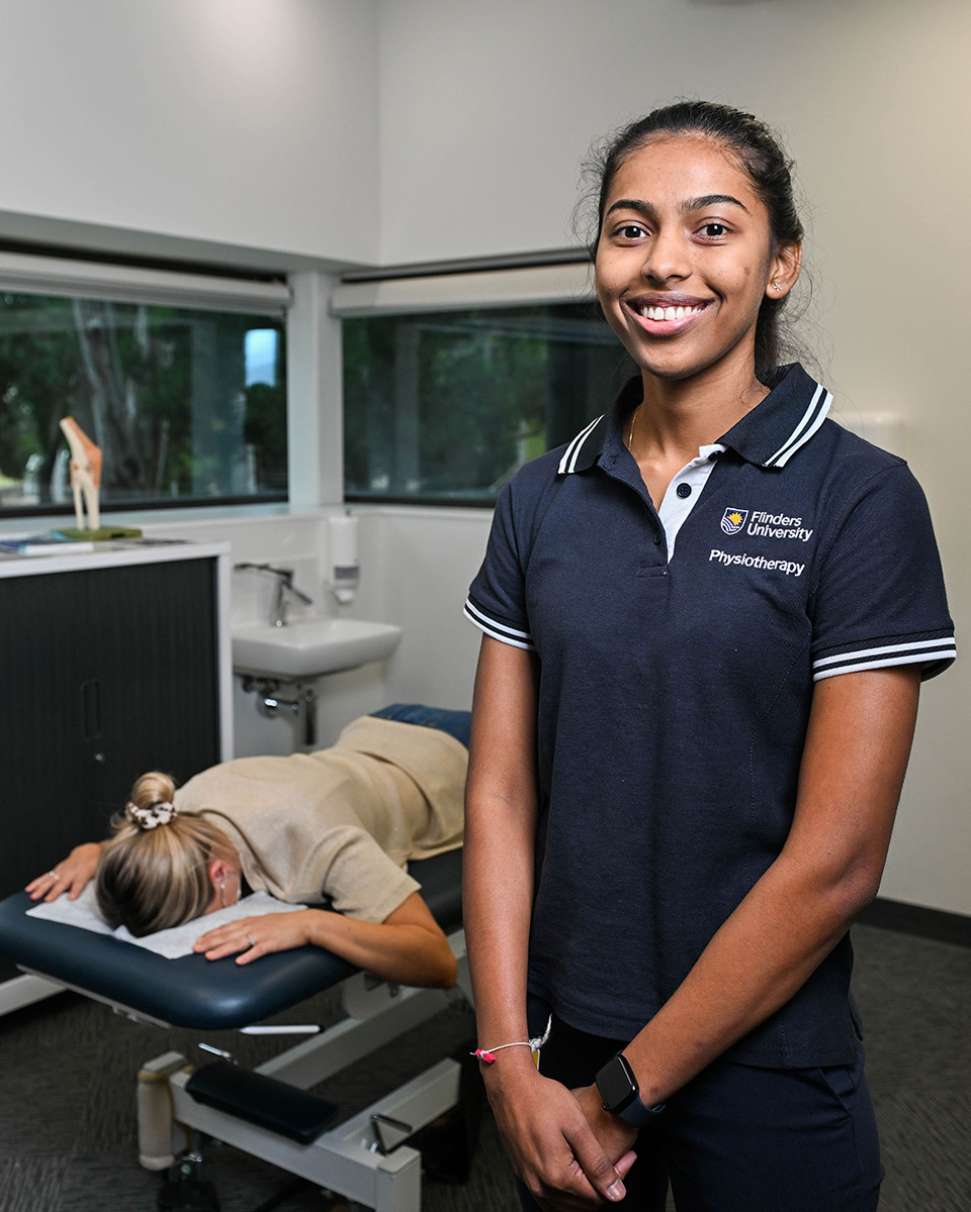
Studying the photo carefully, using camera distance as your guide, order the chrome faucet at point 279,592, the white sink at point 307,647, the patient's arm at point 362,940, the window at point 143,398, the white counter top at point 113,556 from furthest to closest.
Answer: the chrome faucet at point 279,592, the window at point 143,398, the white sink at point 307,647, the white counter top at point 113,556, the patient's arm at point 362,940

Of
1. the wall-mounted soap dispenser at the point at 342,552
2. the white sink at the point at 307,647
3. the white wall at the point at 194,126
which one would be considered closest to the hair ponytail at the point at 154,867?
the white sink at the point at 307,647

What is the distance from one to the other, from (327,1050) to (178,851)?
1.85 feet

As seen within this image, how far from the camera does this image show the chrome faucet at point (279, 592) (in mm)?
3770

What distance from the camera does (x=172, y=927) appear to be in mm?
1955

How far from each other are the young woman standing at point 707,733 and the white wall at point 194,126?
7.49 ft

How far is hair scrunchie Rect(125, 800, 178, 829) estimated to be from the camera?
1953 mm

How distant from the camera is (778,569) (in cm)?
99

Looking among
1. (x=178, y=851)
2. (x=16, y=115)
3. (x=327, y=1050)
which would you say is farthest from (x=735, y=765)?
(x=16, y=115)

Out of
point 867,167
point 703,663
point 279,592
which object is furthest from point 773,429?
point 279,592

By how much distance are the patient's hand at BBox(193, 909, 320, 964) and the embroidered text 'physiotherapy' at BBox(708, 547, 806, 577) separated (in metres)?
1.14

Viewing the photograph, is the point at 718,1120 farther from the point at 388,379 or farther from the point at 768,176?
the point at 388,379

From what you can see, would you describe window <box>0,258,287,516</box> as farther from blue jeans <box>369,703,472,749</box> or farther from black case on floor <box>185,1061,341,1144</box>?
black case on floor <box>185,1061,341,1144</box>

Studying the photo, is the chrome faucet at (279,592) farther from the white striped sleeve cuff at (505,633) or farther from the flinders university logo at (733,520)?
the flinders university logo at (733,520)

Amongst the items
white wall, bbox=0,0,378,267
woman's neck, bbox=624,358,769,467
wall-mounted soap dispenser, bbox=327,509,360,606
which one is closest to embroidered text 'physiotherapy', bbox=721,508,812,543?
woman's neck, bbox=624,358,769,467
